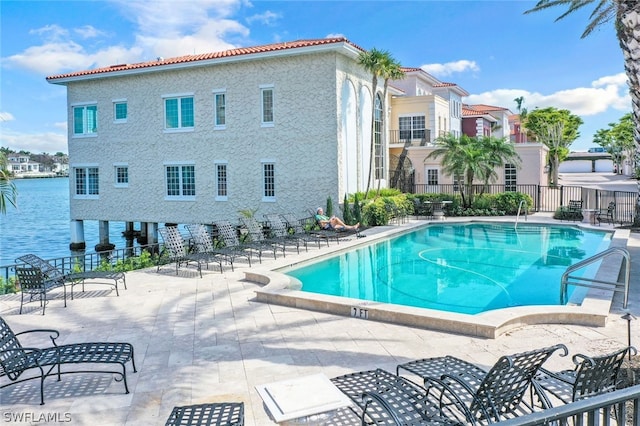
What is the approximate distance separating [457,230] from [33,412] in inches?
758

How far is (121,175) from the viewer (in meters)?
28.6

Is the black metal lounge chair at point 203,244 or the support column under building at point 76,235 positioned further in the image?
the support column under building at point 76,235

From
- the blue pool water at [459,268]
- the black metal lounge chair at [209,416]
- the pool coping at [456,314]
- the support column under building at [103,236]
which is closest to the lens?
the black metal lounge chair at [209,416]

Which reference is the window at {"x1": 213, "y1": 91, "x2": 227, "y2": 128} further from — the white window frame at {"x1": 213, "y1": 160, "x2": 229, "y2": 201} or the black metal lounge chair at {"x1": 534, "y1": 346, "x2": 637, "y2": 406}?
the black metal lounge chair at {"x1": 534, "y1": 346, "x2": 637, "y2": 406}

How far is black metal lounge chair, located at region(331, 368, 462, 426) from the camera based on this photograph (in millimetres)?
4113

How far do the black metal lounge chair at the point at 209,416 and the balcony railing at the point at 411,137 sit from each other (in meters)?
29.9

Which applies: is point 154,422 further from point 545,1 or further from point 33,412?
point 545,1

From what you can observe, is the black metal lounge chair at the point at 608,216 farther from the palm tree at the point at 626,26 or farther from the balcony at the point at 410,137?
the balcony at the point at 410,137

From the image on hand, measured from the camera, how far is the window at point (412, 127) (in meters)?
34.5

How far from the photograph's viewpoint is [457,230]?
2225cm

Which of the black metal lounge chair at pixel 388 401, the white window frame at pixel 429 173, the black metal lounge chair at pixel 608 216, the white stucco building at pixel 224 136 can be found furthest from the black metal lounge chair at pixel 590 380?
the white window frame at pixel 429 173

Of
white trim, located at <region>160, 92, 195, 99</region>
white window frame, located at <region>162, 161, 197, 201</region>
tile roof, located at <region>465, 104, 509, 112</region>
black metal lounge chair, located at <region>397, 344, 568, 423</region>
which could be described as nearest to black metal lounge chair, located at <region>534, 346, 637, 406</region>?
black metal lounge chair, located at <region>397, 344, 568, 423</region>

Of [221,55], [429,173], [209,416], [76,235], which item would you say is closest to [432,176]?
[429,173]

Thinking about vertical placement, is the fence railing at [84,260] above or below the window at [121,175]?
below
